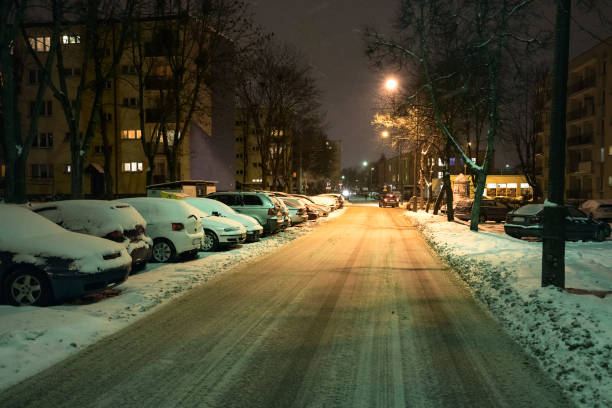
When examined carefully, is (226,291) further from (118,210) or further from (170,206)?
(170,206)

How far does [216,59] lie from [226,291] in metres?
19.4

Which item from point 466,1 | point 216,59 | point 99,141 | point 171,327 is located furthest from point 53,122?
point 171,327

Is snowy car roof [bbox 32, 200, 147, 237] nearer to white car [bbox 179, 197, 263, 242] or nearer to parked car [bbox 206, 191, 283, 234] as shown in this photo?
white car [bbox 179, 197, 263, 242]

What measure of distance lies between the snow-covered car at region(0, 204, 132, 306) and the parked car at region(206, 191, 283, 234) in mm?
11241

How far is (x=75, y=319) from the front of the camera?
20.3 feet

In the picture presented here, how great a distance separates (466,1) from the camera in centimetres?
1594

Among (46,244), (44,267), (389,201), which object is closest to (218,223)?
(46,244)

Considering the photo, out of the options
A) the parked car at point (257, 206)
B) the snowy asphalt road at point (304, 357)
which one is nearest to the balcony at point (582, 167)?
the parked car at point (257, 206)

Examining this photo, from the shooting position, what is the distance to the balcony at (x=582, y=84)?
148 feet

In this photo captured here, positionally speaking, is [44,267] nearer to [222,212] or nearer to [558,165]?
[558,165]

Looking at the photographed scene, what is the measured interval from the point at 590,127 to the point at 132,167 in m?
46.0

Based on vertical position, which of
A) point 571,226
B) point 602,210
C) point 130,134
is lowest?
point 571,226

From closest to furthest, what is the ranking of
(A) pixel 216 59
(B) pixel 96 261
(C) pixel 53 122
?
(B) pixel 96 261 → (A) pixel 216 59 → (C) pixel 53 122

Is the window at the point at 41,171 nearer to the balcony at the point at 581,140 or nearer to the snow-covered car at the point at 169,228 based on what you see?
→ the snow-covered car at the point at 169,228
